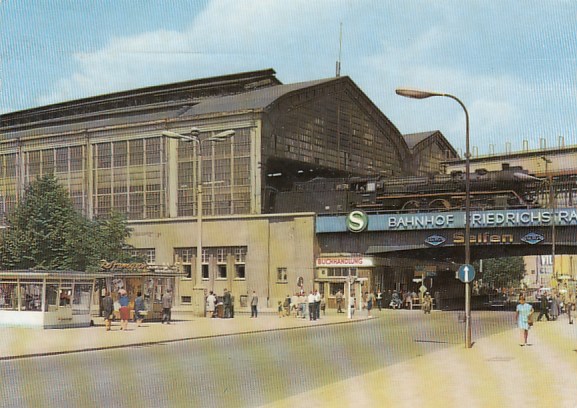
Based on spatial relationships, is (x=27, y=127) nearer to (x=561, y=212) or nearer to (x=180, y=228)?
(x=180, y=228)

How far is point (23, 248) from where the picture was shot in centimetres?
5359

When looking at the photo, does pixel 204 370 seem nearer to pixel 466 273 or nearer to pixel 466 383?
pixel 466 383

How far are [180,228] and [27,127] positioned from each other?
2265 centimetres

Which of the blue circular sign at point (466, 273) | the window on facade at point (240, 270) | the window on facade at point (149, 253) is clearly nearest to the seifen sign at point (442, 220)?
the window on facade at point (240, 270)

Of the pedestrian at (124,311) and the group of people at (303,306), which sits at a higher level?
the pedestrian at (124,311)

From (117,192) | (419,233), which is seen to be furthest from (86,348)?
(117,192)

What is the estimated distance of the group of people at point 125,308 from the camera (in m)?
32.0

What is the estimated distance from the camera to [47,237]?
53312 millimetres

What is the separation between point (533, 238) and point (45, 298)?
Result: 118ft

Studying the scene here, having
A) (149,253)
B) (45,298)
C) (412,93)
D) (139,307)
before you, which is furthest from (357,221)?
(412,93)

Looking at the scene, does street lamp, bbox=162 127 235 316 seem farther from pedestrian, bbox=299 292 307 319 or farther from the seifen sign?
the seifen sign

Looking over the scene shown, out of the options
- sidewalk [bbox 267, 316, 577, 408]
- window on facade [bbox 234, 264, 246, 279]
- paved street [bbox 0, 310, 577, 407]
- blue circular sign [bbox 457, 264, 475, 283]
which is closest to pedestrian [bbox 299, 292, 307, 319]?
paved street [bbox 0, 310, 577, 407]

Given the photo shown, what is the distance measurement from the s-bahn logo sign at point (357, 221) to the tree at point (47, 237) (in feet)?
60.2

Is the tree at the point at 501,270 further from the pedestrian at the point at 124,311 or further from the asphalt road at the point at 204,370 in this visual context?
the pedestrian at the point at 124,311
